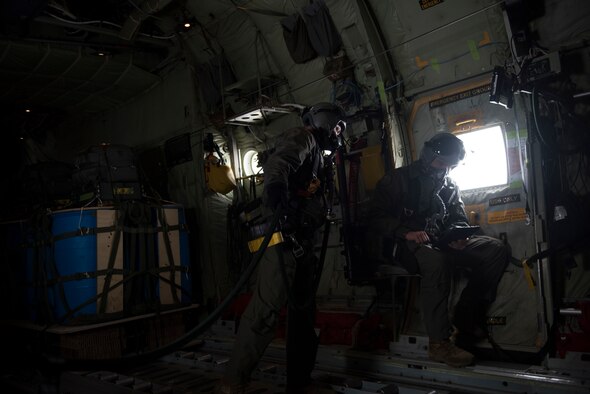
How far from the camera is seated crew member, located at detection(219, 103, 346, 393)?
306 cm

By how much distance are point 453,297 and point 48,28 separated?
6184mm

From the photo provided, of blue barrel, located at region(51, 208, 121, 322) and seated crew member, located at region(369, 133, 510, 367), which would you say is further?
blue barrel, located at region(51, 208, 121, 322)

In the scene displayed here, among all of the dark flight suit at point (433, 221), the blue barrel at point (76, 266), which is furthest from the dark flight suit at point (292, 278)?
the blue barrel at point (76, 266)

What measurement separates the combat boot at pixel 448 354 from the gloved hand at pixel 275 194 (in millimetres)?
1876

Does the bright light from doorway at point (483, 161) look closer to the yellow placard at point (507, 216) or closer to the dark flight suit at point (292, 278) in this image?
the yellow placard at point (507, 216)

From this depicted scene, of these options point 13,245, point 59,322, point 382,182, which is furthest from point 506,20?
point 13,245

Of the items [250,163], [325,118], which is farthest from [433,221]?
[250,163]

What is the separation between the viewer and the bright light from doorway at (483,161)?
14.8 feet

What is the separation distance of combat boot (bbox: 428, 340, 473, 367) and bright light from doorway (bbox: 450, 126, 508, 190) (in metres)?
1.79

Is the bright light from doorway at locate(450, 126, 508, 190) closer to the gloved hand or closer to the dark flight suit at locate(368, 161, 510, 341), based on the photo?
the dark flight suit at locate(368, 161, 510, 341)

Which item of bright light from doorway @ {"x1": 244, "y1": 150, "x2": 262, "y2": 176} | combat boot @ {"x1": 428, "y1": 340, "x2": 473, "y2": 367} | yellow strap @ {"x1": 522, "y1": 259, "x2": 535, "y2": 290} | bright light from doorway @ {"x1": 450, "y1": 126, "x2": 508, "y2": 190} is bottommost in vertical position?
combat boot @ {"x1": 428, "y1": 340, "x2": 473, "y2": 367}

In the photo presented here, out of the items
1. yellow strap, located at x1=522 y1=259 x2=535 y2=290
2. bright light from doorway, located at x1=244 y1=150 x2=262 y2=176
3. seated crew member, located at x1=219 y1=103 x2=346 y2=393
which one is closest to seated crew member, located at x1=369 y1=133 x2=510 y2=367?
yellow strap, located at x1=522 y1=259 x2=535 y2=290

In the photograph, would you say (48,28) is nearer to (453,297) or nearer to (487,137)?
(487,137)

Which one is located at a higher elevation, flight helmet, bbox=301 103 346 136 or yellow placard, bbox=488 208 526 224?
flight helmet, bbox=301 103 346 136
